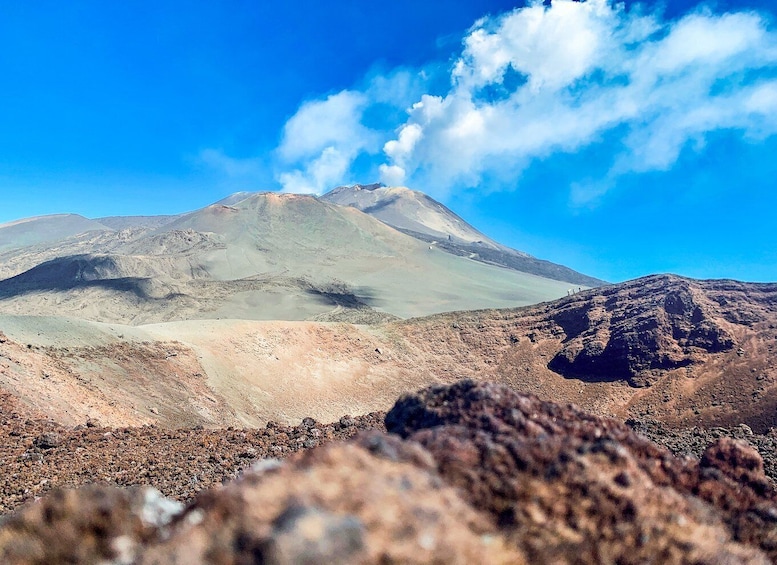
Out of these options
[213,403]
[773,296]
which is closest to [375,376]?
[213,403]

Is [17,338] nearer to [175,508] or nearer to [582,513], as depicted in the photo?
[175,508]

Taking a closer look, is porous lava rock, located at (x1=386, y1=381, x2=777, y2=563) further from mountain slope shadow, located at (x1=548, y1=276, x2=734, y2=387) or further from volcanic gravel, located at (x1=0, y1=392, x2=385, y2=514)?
mountain slope shadow, located at (x1=548, y1=276, x2=734, y2=387)

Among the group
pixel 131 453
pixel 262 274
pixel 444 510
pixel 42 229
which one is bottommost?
pixel 131 453

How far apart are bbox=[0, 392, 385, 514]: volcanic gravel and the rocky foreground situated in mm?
5904

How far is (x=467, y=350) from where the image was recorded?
1373 inches

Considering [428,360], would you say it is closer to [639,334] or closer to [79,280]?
[639,334]

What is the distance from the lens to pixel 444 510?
2322 mm

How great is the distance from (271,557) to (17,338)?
73.4 feet

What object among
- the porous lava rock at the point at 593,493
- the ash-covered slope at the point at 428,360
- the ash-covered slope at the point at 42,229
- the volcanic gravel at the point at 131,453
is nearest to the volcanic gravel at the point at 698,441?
the volcanic gravel at the point at 131,453

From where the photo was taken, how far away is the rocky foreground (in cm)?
197

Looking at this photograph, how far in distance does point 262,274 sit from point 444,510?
7131cm

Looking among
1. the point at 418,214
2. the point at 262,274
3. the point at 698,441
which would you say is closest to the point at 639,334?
the point at 698,441

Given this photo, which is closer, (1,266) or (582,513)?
(582,513)

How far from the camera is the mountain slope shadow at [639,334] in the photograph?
27.3 meters
